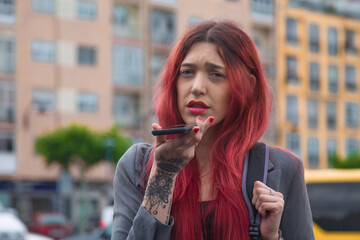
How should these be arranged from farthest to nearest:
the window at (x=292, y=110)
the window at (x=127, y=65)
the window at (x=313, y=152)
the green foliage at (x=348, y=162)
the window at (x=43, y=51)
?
the window at (x=313, y=152) < the window at (x=292, y=110) < the green foliage at (x=348, y=162) < the window at (x=127, y=65) < the window at (x=43, y=51)

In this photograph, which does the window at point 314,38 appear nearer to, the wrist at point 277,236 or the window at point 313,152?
the window at point 313,152

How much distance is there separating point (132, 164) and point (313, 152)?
47966 mm

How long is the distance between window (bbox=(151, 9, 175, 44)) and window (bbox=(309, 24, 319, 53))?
40.2 ft

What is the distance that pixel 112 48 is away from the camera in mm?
39875

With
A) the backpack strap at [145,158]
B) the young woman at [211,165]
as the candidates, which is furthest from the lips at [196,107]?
the backpack strap at [145,158]

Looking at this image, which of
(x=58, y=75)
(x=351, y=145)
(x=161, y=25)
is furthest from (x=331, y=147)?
(x=58, y=75)

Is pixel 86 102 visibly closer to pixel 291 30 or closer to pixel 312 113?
pixel 291 30

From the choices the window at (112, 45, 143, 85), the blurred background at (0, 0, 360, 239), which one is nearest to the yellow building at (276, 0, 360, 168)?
the blurred background at (0, 0, 360, 239)

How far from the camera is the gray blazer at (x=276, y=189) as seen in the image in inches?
87.9

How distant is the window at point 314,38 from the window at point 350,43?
10.1 feet

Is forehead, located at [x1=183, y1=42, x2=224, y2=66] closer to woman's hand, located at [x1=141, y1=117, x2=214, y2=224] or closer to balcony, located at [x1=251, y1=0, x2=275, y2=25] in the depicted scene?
woman's hand, located at [x1=141, y1=117, x2=214, y2=224]

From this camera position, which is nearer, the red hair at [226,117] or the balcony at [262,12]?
the red hair at [226,117]

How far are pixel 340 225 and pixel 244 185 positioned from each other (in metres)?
10.4

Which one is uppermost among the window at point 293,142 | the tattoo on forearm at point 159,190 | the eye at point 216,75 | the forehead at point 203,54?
the forehead at point 203,54
